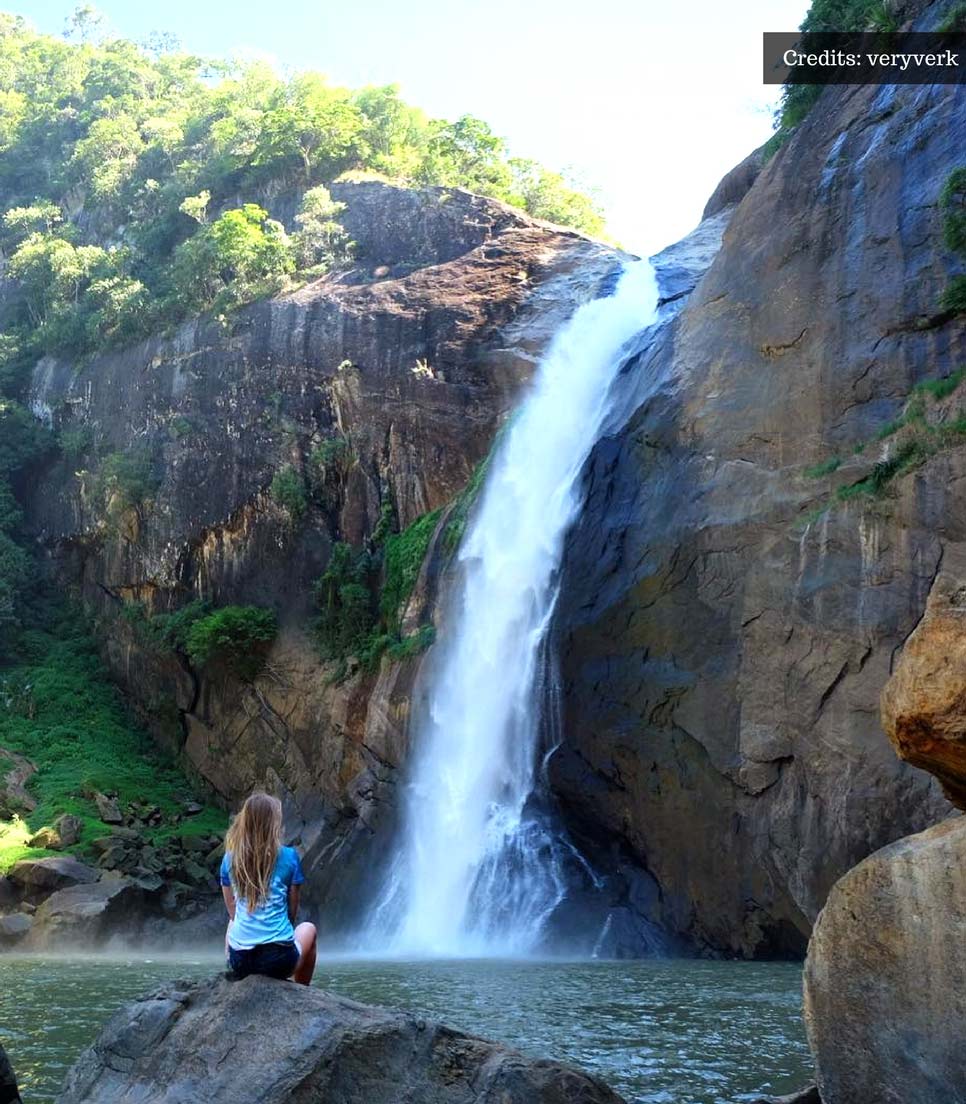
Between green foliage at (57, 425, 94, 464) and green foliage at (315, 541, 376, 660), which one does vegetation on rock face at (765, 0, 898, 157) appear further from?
green foliage at (57, 425, 94, 464)

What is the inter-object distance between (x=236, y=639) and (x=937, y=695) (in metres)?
25.1

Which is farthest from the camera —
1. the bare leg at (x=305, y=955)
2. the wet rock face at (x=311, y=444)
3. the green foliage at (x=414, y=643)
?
the wet rock face at (x=311, y=444)

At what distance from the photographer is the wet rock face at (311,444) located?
27969 mm

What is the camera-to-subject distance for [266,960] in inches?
228

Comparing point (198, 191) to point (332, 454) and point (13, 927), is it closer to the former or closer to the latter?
point (332, 454)

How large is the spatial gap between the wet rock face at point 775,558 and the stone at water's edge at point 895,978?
8704 millimetres

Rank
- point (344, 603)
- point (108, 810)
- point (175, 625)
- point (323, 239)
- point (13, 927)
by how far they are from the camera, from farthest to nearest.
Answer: point (323, 239) < point (175, 625) < point (344, 603) < point (108, 810) < point (13, 927)

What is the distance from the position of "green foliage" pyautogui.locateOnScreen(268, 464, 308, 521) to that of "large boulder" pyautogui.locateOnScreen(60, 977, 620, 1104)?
24509mm

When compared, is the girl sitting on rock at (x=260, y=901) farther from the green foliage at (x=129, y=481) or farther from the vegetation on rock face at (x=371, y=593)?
the green foliage at (x=129, y=481)

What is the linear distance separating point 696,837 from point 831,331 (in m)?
7.74

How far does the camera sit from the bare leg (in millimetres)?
6000

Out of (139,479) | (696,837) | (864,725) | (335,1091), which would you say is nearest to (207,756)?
(139,479)

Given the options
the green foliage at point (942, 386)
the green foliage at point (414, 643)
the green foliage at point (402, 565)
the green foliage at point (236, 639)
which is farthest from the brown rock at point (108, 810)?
the green foliage at point (942, 386)

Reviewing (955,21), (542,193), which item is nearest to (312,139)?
(542,193)
